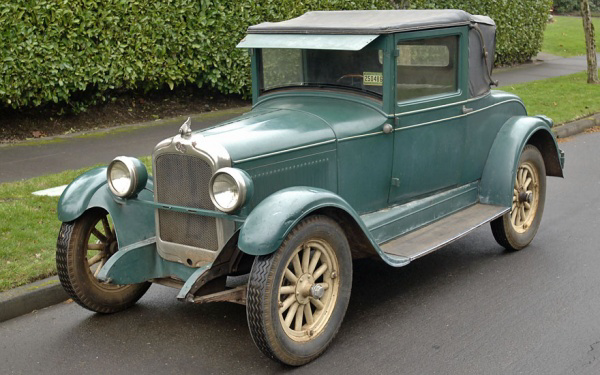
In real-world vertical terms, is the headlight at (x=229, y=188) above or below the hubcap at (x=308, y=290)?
above

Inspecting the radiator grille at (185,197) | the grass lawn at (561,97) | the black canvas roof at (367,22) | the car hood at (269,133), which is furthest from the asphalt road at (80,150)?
the grass lawn at (561,97)

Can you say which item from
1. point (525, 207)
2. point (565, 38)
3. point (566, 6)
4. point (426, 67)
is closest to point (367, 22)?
point (426, 67)

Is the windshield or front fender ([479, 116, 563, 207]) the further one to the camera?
front fender ([479, 116, 563, 207])

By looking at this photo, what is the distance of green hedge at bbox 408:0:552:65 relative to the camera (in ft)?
56.9

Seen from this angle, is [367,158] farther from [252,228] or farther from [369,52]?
[252,228]

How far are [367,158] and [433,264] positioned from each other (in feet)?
4.63

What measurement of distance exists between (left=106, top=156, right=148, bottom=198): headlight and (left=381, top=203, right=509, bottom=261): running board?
1.70 m

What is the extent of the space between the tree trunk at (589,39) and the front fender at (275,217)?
11.8m

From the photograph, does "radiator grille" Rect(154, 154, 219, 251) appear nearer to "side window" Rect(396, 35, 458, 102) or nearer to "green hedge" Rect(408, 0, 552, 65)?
"side window" Rect(396, 35, 458, 102)

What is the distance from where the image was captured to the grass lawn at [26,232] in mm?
6023

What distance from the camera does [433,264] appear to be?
668cm

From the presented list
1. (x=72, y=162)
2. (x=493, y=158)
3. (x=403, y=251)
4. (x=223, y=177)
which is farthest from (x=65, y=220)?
(x=72, y=162)

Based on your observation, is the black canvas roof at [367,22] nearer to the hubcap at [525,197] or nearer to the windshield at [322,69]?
the windshield at [322,69]

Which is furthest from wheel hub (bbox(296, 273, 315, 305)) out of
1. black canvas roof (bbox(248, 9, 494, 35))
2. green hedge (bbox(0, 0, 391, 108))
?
green hedge (bbox(0, 0, 391, 108))
